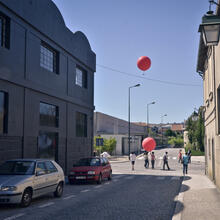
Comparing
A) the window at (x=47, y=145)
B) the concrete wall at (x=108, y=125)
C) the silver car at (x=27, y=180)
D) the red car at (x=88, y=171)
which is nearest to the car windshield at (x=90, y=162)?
the red car at (x=88, y=171)

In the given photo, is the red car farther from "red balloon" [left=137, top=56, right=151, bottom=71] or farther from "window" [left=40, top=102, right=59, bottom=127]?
"red balloon" [left=137, top=56, right=151, bottom=71]

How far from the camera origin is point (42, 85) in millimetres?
18922

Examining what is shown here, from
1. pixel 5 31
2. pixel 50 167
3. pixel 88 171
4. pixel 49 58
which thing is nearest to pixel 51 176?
pixel 50 167

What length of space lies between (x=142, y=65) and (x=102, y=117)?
45.8 m

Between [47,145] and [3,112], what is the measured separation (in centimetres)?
511

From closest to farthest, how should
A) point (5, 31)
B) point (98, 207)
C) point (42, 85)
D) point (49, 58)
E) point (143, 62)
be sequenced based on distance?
point (98, 207)
point (5, 31)
point (143, 62)
point (42, 85)
point (49, 58)

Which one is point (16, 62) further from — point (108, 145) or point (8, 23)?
point (108, 145)

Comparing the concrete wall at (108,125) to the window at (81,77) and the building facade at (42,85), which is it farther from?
the building facade at (42,85)

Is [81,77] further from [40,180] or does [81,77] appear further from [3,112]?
[40,180]

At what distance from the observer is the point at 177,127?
186m

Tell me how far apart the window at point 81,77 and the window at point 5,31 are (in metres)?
9.74

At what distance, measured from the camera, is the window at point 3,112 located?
15062 mm

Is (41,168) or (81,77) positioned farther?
(81,77)

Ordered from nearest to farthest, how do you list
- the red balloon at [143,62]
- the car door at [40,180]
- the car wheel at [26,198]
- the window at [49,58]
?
the car wheel at [26,198]
the car door at [40,180]
the red balloon at [143,62]
the window at [49,58]
